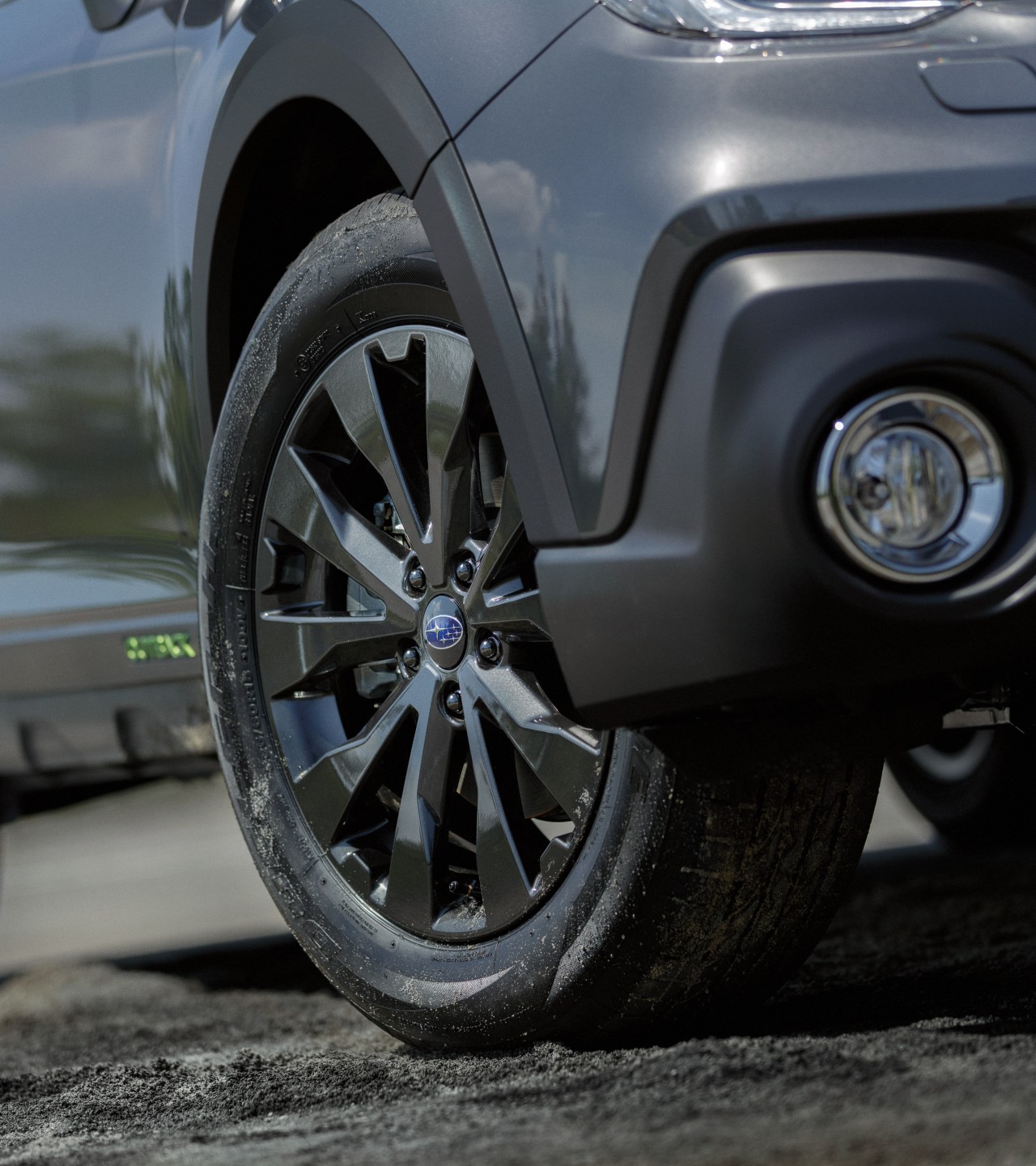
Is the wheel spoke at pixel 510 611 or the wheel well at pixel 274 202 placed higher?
the wheel well at pixel 274 202

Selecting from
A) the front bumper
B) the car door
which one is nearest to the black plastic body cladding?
the front bumper

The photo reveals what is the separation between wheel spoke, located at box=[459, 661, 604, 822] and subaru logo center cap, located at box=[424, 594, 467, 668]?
0.03 m

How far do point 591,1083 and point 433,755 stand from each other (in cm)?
45

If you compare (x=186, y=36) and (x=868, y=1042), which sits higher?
(x=186, y=36)

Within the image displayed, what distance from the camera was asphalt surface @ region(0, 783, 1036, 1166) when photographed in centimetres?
133

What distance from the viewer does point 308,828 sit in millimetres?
2070

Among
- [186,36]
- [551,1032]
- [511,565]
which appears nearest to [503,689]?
[511,565]

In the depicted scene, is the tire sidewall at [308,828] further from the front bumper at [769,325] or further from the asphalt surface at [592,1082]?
the front bumper at [769,325]

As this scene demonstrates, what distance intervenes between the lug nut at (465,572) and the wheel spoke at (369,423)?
0.19ft

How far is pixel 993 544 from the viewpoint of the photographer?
1.44 metres

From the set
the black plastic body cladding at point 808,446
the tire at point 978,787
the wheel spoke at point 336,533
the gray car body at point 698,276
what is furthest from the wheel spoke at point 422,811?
the tire at point 978,787

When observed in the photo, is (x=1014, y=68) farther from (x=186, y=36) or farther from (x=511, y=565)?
(x=186, y=36)

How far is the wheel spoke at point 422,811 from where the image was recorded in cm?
191

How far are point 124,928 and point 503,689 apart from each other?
3336 millimetres
